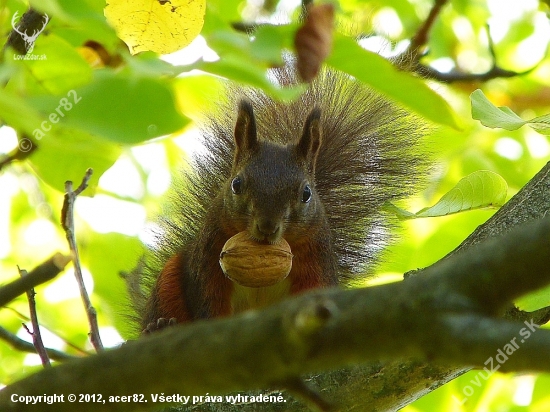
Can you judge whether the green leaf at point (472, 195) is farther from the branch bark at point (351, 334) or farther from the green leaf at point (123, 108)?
the green leaf at point (123, 108)

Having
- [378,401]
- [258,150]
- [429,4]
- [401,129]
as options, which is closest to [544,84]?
[429,4]

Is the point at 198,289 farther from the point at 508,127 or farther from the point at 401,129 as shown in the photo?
the point at 508,127

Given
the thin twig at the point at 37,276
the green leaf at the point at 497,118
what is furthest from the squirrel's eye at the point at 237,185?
the thin twig at the point at 37,276

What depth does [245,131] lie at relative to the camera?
9.86 feet

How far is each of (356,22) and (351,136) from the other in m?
0.51

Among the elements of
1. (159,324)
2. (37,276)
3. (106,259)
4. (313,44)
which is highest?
(106,259)

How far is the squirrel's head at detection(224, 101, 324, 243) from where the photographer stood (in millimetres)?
2746

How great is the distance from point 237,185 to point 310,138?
36cm

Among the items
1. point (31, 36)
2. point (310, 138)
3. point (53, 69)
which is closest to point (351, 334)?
point (53, 69)

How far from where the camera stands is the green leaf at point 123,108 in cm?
103

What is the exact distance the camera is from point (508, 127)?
159 cm

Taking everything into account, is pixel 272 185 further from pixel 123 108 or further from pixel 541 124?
pixel 123 108

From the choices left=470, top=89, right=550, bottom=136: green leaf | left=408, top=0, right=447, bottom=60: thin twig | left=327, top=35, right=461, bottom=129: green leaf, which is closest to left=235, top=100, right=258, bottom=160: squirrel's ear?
left=408, top=0, right=447, bottom=60: thin twig

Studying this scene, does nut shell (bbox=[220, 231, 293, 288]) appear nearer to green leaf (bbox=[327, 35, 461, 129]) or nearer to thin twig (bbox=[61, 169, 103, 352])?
thin twig (bbox=[61, 169, 103, 352])
